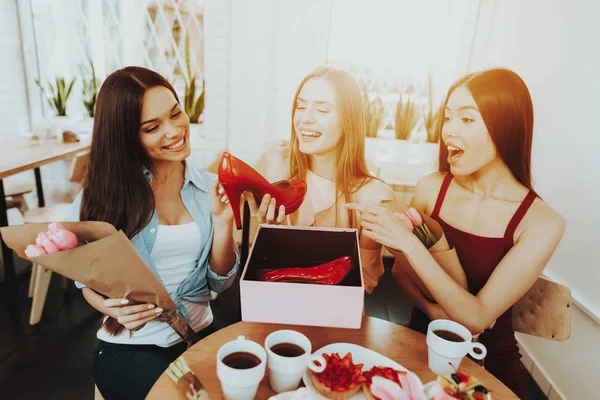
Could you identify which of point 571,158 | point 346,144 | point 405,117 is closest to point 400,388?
point 346,144

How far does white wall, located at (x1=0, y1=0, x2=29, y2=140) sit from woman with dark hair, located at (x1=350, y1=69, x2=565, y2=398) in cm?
410

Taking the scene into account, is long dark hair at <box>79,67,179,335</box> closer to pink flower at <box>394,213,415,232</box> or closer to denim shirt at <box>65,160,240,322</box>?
denim shirt at <box>65,160,240,322</box>

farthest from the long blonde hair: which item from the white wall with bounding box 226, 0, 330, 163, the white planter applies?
the white planter

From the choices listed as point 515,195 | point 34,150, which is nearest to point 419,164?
Result: point 515,195

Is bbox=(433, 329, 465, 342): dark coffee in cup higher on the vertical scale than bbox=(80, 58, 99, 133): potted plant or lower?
lower

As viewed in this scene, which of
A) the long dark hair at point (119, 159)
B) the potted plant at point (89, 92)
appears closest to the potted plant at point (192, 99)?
the potted plant at point (89, 92)

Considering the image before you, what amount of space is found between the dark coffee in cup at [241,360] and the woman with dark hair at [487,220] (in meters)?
0.50

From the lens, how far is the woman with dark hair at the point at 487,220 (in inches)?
47.9

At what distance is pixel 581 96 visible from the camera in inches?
82.2

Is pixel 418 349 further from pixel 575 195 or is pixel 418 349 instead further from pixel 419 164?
pixel 419 164

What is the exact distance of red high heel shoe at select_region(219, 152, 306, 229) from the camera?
1196mm

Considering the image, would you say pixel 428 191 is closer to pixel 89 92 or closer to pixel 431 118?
pixel 431 118

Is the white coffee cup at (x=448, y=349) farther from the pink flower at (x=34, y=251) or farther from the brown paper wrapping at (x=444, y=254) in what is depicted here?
the pink flower at (x=34, y=251)

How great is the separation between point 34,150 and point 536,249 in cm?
341
